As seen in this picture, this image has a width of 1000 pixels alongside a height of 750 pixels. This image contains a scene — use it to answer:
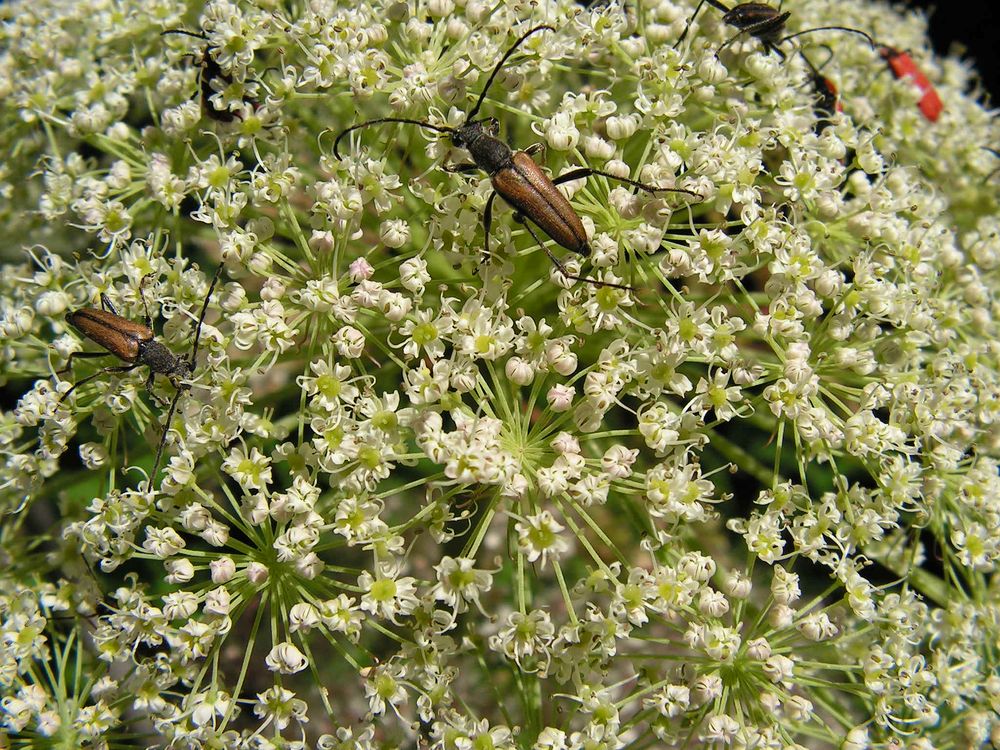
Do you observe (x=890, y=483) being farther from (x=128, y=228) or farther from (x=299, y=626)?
(x=128, y=228)

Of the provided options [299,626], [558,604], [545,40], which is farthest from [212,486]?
[545,40]

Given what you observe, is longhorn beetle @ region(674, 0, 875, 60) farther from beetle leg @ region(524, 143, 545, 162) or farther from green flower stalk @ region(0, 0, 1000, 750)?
beetle leg @ region(524, 143, 545, 162)

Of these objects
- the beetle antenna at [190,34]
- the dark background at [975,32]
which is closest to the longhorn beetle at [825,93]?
the beetle antenna at [190,34]

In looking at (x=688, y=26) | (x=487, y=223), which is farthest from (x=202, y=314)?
(x=688, y=26)

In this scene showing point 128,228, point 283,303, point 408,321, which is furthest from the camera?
point 128,228

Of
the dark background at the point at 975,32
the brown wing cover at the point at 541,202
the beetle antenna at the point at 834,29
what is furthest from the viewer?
the dark background at the point at 975,32

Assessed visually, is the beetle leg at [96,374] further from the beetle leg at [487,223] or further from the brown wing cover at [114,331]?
the beetle leg at [487,223]

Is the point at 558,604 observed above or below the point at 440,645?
below
